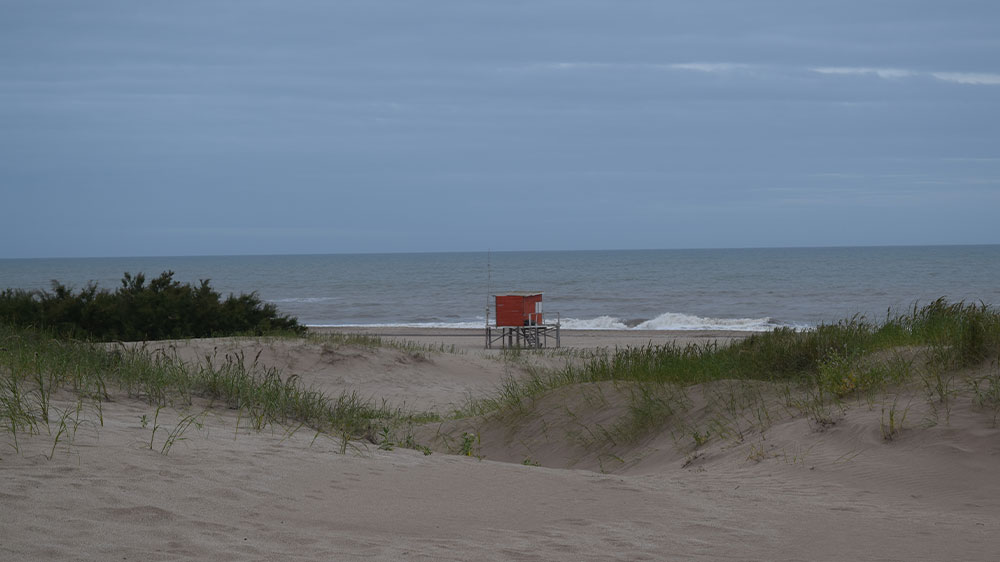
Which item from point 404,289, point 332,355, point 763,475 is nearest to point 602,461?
point 763,475

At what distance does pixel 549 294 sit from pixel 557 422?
55.7 metres

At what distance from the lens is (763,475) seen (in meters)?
6.25

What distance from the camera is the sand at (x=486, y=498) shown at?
397 cm

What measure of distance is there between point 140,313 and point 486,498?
1745cm

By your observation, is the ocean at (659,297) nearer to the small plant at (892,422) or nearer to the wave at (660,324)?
the wave at (660,324)

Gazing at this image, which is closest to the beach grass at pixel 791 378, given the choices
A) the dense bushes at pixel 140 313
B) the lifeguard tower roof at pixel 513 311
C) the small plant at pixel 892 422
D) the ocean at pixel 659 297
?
the small plant at pixel 892 422

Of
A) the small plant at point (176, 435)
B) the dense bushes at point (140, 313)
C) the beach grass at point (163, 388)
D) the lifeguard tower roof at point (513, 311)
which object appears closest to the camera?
the small plant at point (176, 435)

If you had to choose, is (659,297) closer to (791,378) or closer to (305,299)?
(305,299)

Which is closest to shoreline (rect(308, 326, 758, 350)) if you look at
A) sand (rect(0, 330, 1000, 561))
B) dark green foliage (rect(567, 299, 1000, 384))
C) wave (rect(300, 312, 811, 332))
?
wave (rect(300, 312, 811, 332))

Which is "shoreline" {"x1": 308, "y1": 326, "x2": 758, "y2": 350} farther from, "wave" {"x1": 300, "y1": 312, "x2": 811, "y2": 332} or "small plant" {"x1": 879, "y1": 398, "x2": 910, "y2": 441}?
"small plant" {"x1": 879, "y1": 398, "x2": 910, "y2": 441}

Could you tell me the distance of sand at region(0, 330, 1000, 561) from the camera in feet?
13.0

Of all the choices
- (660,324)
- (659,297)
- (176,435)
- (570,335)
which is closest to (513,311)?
(570,335)

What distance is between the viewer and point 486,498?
5.15 m

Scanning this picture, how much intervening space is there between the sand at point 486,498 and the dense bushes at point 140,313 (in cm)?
1444
